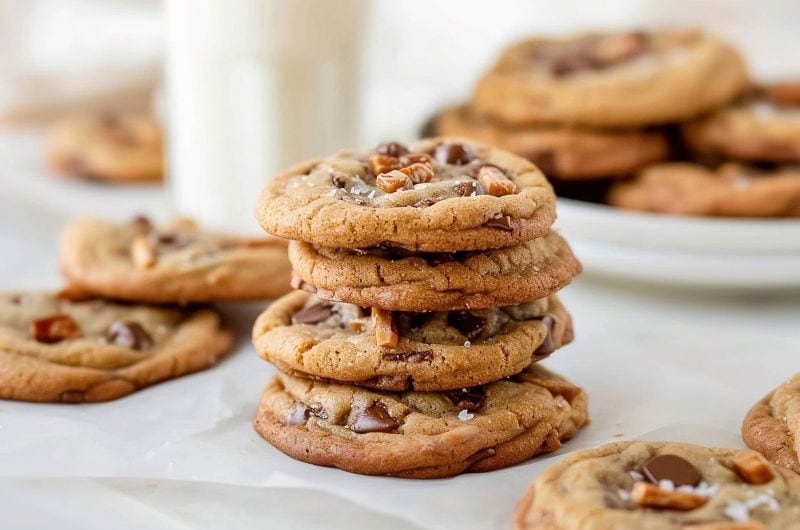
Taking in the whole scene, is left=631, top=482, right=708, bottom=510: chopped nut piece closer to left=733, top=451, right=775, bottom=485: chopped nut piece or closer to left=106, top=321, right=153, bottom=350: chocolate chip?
left=733, top=451, right=775, bottom=485: chopped nut piece

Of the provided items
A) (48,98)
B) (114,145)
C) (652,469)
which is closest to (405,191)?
(652,469)

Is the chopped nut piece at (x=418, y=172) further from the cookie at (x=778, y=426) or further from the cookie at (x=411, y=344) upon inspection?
the cookie at (x=778, y=426)

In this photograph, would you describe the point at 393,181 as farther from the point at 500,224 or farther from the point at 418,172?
the point at 500,224

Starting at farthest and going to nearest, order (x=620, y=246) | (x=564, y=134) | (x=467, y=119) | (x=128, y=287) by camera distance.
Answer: (x=467, y=119)
(x=564, y=134)
(x=620, y=246)
(x=128, y=287)

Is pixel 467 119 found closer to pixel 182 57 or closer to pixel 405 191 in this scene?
pixel 182 57

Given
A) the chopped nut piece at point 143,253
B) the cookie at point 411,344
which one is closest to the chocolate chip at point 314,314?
the cookie at point 411,344

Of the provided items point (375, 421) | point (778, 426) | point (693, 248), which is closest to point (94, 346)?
point (375, 421)

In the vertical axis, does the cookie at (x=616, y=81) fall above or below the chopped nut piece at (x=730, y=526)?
above
